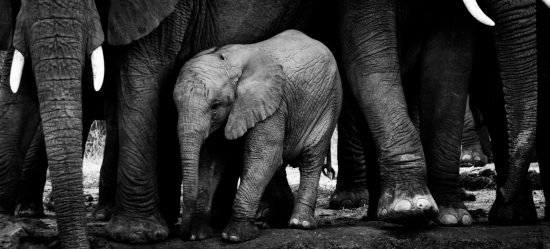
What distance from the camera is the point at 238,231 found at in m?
7.33

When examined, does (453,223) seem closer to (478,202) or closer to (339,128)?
(478,202)

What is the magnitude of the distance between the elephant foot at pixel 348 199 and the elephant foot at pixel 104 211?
2001mm

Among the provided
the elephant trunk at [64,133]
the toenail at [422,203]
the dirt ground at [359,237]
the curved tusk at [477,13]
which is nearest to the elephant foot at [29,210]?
the dirt ground at [359,237]

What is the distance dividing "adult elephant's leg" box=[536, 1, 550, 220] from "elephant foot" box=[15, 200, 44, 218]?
11.4 feet

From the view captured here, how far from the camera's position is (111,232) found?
7426 millimetres

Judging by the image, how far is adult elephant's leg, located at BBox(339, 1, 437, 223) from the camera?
7836 millimetres

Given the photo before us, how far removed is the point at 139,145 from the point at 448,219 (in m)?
2.08

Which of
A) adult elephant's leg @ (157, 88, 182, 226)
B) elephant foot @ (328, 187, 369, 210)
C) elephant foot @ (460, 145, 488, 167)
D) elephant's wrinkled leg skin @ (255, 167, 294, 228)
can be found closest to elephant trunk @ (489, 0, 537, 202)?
elephant's wrinkled leg skin @ (255, 167, 294, 228)

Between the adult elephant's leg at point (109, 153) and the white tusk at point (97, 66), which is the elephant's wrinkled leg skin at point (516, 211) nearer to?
the adult elephant's leg at point (109, 153)

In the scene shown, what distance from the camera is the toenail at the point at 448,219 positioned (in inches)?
320

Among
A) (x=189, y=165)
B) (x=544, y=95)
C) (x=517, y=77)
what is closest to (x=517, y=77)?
(x=517, y=77)

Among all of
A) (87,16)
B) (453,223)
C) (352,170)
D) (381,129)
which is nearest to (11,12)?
(87,16)

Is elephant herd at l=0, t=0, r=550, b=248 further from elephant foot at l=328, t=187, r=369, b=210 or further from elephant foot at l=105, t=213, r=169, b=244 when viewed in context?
elephant foot at l=328, t=187, r=369, b=210

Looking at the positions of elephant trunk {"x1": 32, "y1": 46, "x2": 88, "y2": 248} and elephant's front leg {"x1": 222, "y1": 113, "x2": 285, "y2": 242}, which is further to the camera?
elephant's front leg {"x1": 222, "y1": 113, "x2": 285, "y2": 242}
